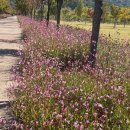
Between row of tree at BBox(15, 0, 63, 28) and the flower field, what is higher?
the flower field

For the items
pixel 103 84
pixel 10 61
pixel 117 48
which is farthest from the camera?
pixel 10 61

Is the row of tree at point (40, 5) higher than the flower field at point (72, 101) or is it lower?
lower

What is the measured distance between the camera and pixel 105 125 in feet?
20.1

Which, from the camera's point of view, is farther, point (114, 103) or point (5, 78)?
point (5, 78)

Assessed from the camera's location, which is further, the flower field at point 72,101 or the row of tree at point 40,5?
the row of tree at point 40,5

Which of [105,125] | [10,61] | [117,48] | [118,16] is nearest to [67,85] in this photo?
[105,125]

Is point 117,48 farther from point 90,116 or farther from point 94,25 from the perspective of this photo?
point 90,116

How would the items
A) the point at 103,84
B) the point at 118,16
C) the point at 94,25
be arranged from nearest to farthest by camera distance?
1. the point at 103,84
2. the point at 94,25
3. the point at 118,16

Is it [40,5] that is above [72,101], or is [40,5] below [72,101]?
below

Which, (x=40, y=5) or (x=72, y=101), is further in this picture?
(x=40, y=5)

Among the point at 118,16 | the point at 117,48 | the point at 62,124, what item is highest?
the point at 62,124

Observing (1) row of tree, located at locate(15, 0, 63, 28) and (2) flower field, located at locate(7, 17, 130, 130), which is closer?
(2) flower field, located at locate(7, 17, 130, 130)

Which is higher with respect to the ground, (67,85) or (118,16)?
(67,85)

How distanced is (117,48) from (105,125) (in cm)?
863
